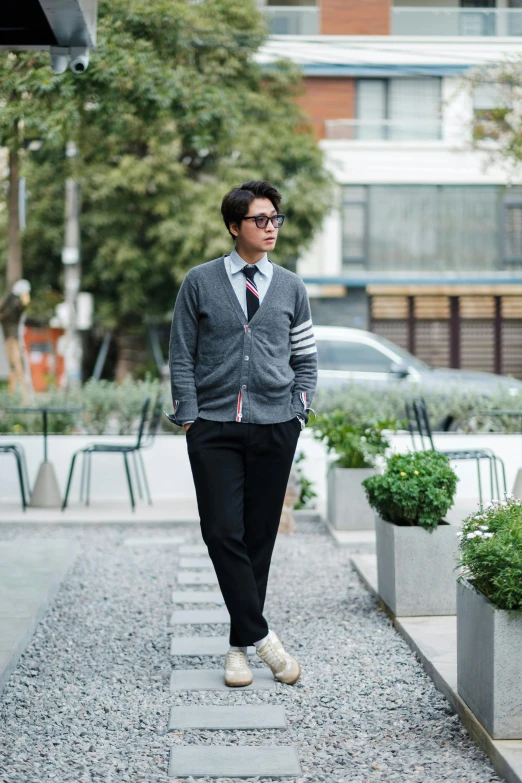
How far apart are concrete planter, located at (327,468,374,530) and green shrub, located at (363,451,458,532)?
2.79 m

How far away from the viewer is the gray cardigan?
13.7 feet

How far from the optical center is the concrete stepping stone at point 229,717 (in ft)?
→ 12.5

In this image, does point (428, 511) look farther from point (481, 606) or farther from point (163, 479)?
point (163, 479)

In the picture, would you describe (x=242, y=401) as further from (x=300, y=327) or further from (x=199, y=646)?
(x=199, y=646)

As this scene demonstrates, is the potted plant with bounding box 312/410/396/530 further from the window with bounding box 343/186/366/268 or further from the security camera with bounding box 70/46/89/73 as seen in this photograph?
the window with bounding box 343/186/366/268

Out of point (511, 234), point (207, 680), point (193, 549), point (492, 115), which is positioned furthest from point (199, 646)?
point (511, 234)

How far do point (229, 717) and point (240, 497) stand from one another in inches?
32.1

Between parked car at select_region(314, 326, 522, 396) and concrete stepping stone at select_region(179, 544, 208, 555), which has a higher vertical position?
parked car at select_region(314, 326, 522, 396)

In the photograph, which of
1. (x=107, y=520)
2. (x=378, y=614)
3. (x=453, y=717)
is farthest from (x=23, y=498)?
(x=453, y=717)

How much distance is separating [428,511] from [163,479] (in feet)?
17.4

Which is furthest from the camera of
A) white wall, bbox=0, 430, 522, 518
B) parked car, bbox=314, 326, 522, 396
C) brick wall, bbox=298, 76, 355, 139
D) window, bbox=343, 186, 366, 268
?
brick wall, bbox=298, 76, 355, 139

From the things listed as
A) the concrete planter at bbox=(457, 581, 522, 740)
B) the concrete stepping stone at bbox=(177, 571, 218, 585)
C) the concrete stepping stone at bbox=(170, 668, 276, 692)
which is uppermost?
the concrete planter at bbox=(457, 581, 522, 740)

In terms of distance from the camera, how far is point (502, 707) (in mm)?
3385

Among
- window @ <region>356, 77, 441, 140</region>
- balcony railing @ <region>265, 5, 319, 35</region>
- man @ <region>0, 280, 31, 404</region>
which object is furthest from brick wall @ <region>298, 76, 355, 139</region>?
man @ <region>0, 280, 31, 404</region>
